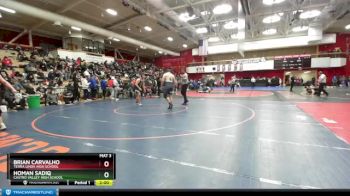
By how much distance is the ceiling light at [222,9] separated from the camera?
1448 cm

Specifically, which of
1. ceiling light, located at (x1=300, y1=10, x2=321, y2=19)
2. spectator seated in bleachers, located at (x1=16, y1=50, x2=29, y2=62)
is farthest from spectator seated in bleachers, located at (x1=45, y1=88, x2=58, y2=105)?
ceiling light, located at (x1=300, y1=10, x2=321, y2=19)

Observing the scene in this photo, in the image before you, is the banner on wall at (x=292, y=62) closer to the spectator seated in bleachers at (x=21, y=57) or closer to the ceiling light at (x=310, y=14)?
the ceiling light at (x=310, y=14)

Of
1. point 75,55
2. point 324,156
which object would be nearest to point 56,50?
point 75,55

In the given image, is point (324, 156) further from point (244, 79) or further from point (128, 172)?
point (244, 79)

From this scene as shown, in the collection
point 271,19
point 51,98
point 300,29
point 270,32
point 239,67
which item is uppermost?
point 270,32

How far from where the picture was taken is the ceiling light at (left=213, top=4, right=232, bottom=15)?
14475mm

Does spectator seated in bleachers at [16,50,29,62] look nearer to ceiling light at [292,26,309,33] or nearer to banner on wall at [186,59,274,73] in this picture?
banner on wall at [186,59,274,73]

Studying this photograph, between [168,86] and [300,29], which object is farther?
[300,29]

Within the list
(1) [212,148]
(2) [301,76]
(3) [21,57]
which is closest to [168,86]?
(1) [212,148]

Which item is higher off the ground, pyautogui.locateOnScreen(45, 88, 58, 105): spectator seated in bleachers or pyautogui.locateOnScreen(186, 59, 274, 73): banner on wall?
pyautogui.locateOnScreen(186, 59, 274, 73): banner on wall

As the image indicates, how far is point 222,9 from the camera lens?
595 inches
